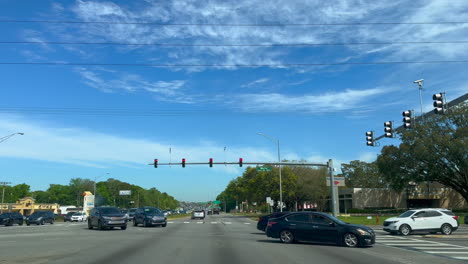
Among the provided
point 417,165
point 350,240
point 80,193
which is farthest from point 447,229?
point 80,193

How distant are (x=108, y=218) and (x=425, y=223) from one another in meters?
20.7

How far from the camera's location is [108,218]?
89.1 ft

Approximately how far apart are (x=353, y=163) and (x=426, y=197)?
79.5 ft

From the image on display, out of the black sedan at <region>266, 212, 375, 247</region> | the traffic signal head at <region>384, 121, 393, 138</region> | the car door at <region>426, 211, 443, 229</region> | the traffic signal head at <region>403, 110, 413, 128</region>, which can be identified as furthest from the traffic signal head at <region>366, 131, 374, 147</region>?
the black sedan at <region>266, 212, 375, 247</region>

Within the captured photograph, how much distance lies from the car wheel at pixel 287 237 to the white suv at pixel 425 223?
9125mm

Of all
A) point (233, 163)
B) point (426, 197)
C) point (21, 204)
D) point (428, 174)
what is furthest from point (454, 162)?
point (21, 204)

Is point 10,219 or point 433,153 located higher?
point 433,153

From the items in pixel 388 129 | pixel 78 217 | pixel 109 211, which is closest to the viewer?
pixel 388 129

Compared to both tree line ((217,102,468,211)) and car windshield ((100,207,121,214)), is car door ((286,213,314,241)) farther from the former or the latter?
tree line ((217,102,468,211))

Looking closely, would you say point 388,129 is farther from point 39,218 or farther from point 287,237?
→ point 39,218

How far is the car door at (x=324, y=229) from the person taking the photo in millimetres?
16688

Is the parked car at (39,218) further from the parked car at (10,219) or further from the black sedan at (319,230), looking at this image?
the black sedan at (319,230)

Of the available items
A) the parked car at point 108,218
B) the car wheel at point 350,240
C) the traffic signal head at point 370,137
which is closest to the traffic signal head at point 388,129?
the traffic signal head at point 370,137

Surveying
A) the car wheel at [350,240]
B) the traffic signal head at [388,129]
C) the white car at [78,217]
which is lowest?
the white car at [78,217]
